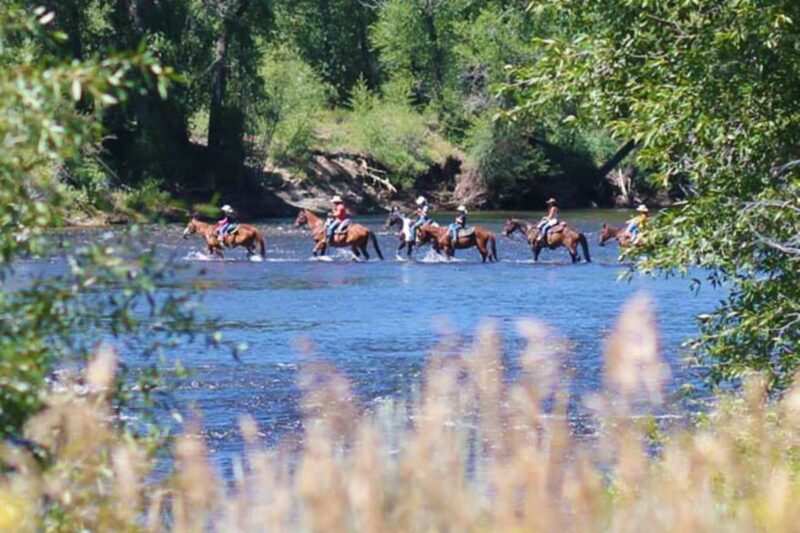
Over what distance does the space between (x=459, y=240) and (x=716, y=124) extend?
1172 inches

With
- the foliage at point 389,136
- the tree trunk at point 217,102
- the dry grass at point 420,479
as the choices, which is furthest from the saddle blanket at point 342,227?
the dry grass at point 420,479

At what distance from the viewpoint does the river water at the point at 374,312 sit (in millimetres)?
18969

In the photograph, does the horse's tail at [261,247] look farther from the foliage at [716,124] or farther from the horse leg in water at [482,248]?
the foliage at [716,124]

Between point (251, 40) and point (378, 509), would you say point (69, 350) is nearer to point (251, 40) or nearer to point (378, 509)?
point (378, 509)

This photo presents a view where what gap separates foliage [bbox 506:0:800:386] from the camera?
13008mm

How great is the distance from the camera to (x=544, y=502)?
5.23 meters

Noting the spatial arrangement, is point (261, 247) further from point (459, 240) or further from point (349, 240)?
point (459, 240)

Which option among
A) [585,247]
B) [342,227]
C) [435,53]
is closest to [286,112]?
[435,53]

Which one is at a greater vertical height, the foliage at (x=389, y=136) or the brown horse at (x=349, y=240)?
the foliage at (x=389, y=136)

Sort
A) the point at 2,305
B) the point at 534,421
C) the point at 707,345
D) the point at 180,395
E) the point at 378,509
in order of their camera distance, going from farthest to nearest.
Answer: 1. the point at 180,395
2. the point at 707,345
3. the point at 2,305
4. the point at 534,421
5. the point at 378,509

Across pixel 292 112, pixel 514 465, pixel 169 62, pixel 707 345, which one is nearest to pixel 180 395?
pixel 707 345

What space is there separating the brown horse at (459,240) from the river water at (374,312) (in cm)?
42

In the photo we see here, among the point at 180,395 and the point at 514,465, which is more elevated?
the point at 514,465

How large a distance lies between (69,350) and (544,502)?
2120mm
